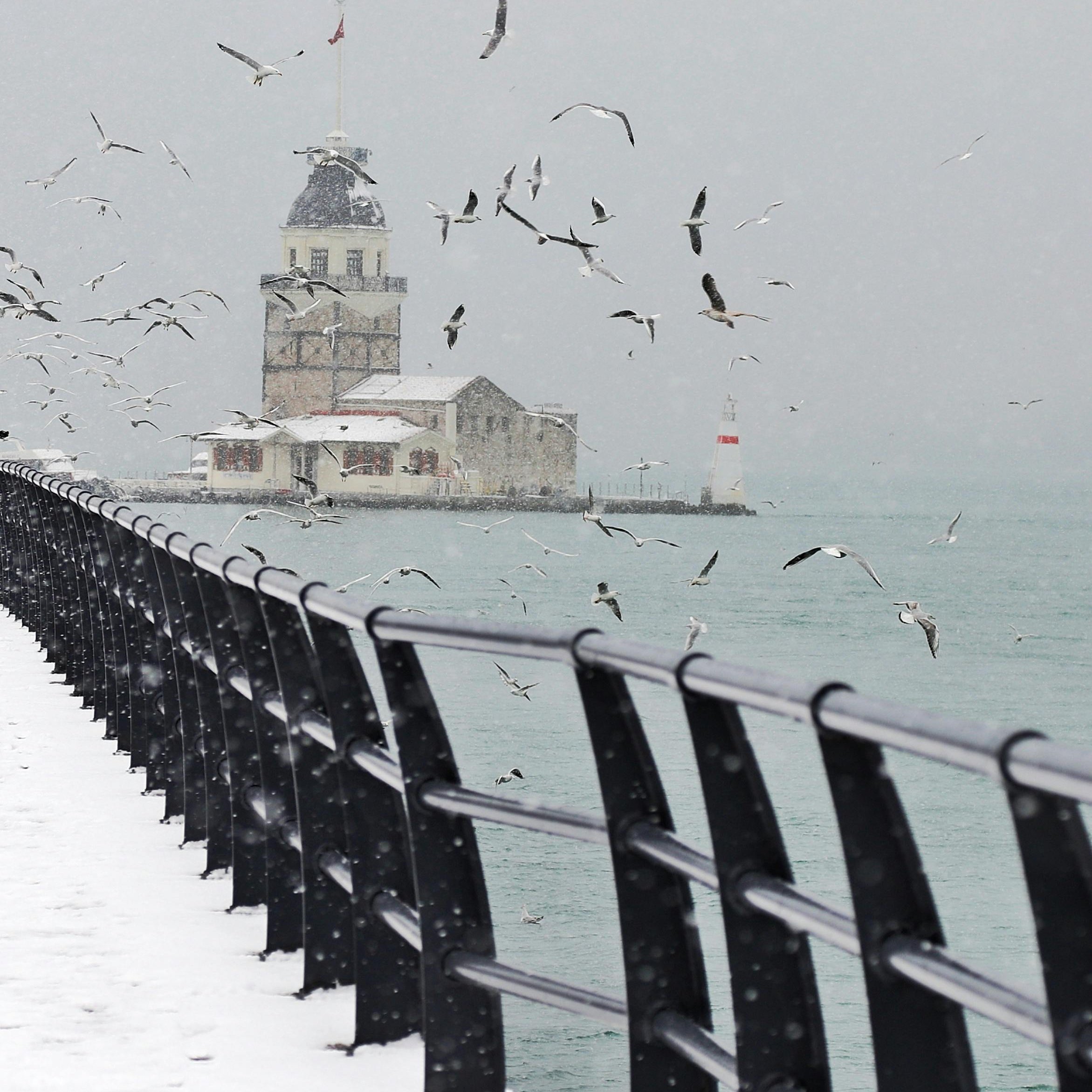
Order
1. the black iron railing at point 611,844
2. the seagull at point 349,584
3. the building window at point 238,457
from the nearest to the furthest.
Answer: the black iron railing at point 611,844, the seagull at point 349,584, the building window at point 238,457

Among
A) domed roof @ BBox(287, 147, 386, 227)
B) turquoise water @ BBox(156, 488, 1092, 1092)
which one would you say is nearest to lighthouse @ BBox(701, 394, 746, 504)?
turquoise water @ BBox(156, 488, 1092, 1092)

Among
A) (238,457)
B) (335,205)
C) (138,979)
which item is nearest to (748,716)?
(138,979)

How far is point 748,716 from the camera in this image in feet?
176

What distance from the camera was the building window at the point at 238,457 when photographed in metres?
120

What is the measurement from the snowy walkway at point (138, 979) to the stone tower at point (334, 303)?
103 meters

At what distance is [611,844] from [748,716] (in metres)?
51.8

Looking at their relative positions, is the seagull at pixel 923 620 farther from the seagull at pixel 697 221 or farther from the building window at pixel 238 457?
the building window at pixel 238 457

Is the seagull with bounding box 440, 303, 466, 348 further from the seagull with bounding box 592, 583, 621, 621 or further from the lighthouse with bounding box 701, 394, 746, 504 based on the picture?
the lighthouse with bounding box 701, 394, 746, 504

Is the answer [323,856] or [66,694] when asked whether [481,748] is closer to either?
[66,694]

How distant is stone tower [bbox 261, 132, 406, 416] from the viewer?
370ft

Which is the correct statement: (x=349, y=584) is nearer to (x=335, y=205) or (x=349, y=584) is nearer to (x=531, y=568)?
(x=531, y=568)

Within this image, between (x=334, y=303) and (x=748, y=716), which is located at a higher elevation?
(x=334, y=303)

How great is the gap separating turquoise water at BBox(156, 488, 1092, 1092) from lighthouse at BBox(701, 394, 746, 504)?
19.7 feet

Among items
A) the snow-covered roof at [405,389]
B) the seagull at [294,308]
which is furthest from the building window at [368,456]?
the seagull at [294,308]
